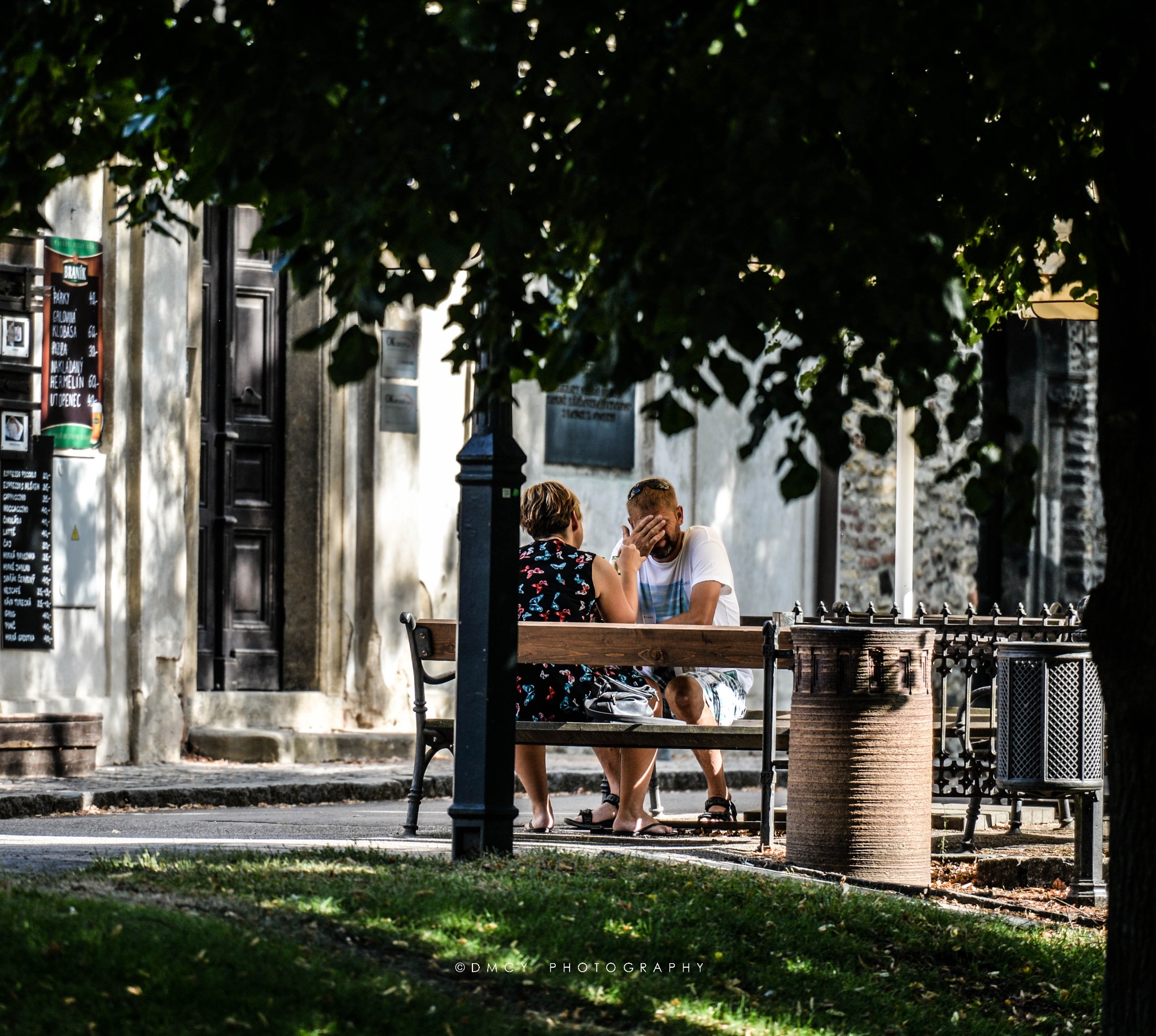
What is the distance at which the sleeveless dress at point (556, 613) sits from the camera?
27.6 ft

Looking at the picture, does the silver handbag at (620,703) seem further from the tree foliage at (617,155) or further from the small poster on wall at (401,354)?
the small poster on wall at (401,354)

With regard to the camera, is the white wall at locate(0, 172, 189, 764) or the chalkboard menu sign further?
the white wall at locate(0, 172, 189, 764)

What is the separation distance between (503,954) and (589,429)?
9871mm

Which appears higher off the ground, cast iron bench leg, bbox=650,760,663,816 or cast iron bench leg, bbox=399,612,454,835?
cast iron bench leg, bbox=399,612,454,835

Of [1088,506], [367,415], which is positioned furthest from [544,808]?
[1088,506]

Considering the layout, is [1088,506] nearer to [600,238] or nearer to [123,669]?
[123,669]

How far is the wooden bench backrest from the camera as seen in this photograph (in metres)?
8.01

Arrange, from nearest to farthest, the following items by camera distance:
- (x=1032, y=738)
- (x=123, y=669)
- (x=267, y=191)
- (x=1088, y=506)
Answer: (x=267, y=191)
(x=1032, y=738)
(x=123, y=669)
(x=1088, y=506)

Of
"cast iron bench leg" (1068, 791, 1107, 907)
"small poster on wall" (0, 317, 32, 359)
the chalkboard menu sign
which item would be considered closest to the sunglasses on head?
"cast iron bench leg" (1068, 791, 1107, 907)

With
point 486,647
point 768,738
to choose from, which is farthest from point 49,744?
point 486,647

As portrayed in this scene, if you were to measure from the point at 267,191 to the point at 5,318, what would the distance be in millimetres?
7843

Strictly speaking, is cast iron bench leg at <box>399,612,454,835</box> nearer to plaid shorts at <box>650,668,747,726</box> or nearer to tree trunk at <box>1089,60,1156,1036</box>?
plaid shorts at <box>650,668,747,726</box>

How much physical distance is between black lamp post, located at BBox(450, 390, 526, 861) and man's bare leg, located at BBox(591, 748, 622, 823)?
8.02ft

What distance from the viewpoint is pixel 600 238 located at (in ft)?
16.6
